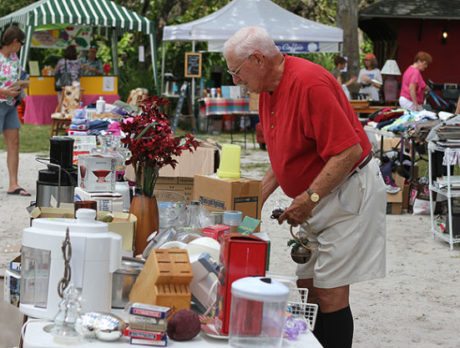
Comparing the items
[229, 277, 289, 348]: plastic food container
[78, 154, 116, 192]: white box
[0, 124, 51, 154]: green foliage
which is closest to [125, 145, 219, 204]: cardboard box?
[78, 154, 116, 192]: white box

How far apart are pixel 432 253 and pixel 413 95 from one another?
5.24m

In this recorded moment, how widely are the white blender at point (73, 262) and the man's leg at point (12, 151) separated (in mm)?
5867

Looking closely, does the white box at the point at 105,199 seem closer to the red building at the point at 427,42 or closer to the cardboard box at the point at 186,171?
the cardboard box at the point at 186,171

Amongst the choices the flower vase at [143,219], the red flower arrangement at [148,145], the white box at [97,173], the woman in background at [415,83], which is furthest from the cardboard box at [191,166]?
the woman in background at [415,83]

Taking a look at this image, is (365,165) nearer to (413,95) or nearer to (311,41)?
(413,95)

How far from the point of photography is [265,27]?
1409cm

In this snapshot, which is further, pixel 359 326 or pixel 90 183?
pixel 359 326

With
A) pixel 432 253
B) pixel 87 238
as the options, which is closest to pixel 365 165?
pixel 87 238

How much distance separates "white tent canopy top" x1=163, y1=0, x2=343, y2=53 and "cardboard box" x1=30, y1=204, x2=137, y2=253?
1102 centimetres

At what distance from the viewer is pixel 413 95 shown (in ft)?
36.5

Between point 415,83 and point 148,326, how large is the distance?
978 centimetres

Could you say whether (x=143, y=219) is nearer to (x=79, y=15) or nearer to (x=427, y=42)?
(x=79, y=15)

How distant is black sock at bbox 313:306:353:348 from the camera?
9.43 ft

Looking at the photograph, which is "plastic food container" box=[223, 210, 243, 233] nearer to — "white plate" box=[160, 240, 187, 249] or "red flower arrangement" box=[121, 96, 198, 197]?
"red flower arrangement" box=[121, 96, 198, 197]
